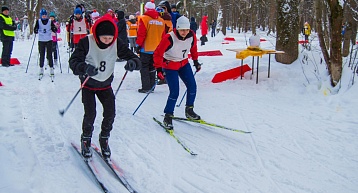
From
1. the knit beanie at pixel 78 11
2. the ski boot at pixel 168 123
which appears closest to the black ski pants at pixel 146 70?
the ski boot at pixel 168 123

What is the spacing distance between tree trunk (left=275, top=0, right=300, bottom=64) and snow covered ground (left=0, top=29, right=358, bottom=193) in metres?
1.14

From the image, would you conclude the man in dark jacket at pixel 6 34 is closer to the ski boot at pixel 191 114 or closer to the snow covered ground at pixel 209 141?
the snow covered ground at pixel 209 141

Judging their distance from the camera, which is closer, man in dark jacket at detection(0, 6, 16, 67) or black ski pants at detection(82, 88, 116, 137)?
black ski pants at detection(82, 88, 116, 137)

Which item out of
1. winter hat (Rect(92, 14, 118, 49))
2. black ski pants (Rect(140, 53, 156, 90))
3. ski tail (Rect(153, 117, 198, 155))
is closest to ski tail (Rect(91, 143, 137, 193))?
ski tail (Rect(153, 117, 198, 155))

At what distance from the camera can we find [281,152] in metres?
4.60

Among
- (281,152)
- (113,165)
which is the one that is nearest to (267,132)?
(281,152)

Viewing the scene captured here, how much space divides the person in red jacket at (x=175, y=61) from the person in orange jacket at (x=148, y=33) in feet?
7.33

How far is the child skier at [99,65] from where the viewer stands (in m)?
3.77

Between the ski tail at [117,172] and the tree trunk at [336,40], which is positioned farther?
the tree trunk at [336,40]

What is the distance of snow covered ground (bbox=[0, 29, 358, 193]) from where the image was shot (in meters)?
3.70

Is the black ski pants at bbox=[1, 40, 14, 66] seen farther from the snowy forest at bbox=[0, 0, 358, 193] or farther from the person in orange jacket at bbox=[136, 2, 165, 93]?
the person in orange jacket at bbox=[136, 2, 165, 93]

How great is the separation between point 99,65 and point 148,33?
4.02 metres

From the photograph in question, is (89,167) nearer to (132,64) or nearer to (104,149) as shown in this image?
(104,149)

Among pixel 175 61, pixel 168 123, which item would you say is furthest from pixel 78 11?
pixel 168 123
